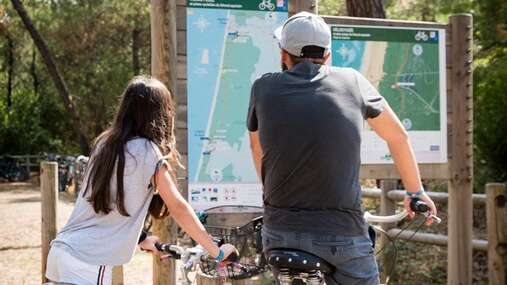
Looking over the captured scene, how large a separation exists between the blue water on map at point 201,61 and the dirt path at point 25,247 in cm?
406

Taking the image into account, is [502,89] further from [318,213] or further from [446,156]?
[318,213]

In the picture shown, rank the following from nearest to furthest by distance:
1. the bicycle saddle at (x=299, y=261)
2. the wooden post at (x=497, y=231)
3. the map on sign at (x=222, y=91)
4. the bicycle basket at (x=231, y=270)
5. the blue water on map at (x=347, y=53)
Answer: the bicycle saddle at (x=299, y=261)
the bicycle basket at (x=231, y=270)
the map on sign at (x=222, y=91)
the blue water on map at (x=347, y=53)
the wooden post at (x=497, y=231)

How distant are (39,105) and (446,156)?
1204 inches

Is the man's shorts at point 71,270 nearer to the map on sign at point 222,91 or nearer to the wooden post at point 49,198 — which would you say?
the map on sign at point 222,91

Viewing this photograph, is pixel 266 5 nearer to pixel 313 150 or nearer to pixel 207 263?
pixel 207 263

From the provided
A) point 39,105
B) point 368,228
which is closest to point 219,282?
point 368,228

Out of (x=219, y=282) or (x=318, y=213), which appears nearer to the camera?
(x=318, y=213)

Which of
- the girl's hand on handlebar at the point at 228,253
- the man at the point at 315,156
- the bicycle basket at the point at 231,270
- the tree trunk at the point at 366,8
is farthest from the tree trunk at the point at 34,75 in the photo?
the man at the point at 315,156

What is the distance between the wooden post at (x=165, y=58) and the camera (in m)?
5.49

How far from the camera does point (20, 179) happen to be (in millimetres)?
32219

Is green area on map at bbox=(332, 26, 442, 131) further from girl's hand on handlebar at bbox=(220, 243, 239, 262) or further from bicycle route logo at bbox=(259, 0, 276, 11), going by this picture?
girl's hand on handlebar at bbox=(220, 243, 239, 262)

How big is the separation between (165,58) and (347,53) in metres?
1.75

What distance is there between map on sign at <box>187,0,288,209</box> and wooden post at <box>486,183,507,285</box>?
102 inches

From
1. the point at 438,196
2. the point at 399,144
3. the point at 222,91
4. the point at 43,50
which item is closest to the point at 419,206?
the point at 399,144
